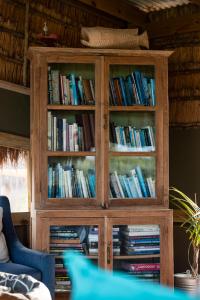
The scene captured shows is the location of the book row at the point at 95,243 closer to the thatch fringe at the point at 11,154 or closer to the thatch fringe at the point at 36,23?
the thatch fringe at the point at 11,154

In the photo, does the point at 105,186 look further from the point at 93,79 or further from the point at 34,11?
the point at 34,11

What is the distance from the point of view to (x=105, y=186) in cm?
426

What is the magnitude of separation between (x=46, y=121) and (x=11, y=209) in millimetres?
A: 776

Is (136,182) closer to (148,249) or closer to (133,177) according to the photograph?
(133,177)

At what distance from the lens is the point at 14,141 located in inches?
174

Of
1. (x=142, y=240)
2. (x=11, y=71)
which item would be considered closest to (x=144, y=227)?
(x=142, y=240)

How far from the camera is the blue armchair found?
3504mm

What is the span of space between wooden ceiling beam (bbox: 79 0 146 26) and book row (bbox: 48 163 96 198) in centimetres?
165

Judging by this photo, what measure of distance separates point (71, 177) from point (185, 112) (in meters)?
1.46

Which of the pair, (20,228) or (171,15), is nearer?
(20,228)

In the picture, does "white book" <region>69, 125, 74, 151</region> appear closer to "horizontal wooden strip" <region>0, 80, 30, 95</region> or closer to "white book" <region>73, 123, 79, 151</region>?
"white book" <region>73, 123, 79, 151</region>

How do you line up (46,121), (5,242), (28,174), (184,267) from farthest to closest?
(184,267) < (28,174) < (46,121) < (5,242)

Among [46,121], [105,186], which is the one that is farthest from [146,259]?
[46,121]

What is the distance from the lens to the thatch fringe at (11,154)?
4.34m
